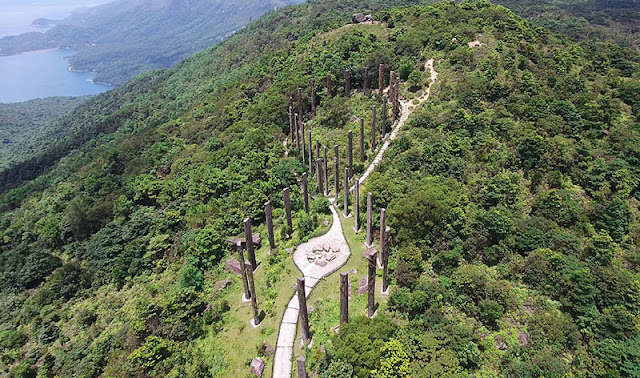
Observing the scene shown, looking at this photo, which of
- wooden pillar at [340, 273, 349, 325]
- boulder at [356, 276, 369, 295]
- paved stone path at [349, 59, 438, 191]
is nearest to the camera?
wooden pillar at [340, 273, 349, 325]

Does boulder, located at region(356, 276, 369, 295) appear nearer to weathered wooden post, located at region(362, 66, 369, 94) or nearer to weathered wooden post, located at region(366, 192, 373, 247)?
weathered wooden post, located at region(366, 192, 373, 247)

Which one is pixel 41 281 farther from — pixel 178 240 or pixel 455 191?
pixel 455 191

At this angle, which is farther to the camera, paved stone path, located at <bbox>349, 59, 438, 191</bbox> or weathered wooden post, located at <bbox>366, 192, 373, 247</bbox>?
paved stone path, located at <bbox>349, 59, 438, 191</bbox>

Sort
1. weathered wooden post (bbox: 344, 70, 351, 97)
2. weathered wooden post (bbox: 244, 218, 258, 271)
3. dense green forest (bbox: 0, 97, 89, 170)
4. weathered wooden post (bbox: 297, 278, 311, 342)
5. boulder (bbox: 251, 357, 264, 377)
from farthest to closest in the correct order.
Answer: dense green forest (bbox: 0, 97, 89, 170)
weathered wooden post (bbox: 344, 70, 351, 97)
weathered wooden post (bbox: 244, 218, 258, 271)
boulder (bbox: 251, 357, 264, 377)
weathered wooden post (bbox: 297, 278, 311, 342)

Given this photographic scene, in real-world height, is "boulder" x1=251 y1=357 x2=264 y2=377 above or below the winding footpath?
above

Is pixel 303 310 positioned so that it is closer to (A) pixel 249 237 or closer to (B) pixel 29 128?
(A) pixel 249 237

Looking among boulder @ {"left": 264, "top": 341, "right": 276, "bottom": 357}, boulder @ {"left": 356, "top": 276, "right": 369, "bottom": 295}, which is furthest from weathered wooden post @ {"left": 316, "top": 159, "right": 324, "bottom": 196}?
boulder @ {"left": 264, "top": 341, "right": 276, "bottom": 357}

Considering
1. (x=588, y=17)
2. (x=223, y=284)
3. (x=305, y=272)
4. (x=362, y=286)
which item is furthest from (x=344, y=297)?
(x=588, y=17)

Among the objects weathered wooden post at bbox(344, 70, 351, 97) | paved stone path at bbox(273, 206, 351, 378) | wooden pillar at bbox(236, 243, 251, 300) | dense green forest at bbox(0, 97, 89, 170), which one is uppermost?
weathered wooden post at bbox(344, 70, 351, 97)
